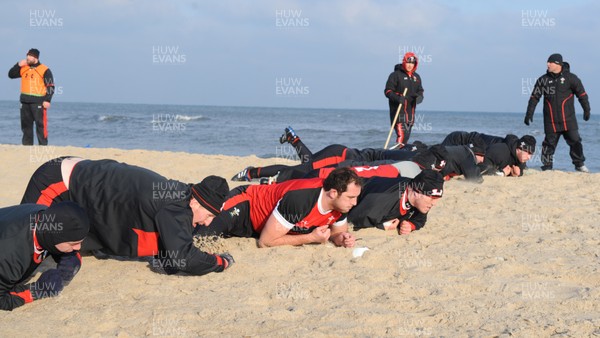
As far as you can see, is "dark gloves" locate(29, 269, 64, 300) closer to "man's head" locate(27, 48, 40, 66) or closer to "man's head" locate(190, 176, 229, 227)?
"man's head" locate(190, 176, 229, 227)

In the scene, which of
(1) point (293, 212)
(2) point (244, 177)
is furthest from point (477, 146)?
(1) point (293, 212)

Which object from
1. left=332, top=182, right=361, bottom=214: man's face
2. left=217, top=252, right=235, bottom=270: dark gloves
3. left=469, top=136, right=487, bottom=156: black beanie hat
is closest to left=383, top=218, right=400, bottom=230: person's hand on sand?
left=332, top=182, right=361, bottom=214: man's face

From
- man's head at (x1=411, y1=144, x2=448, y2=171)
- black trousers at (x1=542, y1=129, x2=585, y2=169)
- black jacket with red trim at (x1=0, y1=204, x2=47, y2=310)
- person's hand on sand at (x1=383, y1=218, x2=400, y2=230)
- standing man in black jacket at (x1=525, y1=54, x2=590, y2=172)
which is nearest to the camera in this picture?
black jacket with red trim at (x1=0, y1=204, x2=47, y2=310)

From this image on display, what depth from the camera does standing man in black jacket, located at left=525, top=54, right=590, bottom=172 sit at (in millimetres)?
10867

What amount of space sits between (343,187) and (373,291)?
2.93ft

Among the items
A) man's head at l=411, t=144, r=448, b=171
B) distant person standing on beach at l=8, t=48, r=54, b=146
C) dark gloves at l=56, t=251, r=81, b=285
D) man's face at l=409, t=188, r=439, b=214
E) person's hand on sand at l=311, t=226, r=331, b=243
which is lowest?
Answer: dark gloves at l=56, t=251, r=81, b=285

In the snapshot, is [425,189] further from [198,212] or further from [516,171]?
[516,171]

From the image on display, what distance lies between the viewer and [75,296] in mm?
4316

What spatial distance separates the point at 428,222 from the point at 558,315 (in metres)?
2.71

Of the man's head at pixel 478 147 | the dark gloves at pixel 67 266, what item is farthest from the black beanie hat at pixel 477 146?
the dark gloves at pixel 67 266

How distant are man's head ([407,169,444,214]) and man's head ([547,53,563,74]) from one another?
617cm

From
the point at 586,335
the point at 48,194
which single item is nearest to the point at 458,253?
the point at 586,335

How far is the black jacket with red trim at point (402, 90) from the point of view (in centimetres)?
1155

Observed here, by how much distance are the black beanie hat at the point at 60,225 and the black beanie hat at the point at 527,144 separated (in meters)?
7.03
